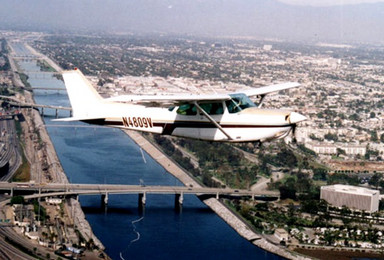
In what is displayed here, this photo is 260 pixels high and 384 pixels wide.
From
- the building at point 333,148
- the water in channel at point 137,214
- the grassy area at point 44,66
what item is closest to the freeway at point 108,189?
the water in channel at point 137,214

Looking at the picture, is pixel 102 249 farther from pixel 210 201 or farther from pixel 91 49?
pixel 91 49

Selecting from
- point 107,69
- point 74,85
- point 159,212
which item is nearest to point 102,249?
point 159,212

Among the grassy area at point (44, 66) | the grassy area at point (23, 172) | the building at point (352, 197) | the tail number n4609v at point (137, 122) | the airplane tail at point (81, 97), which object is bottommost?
the grassy area at point (23, 172)

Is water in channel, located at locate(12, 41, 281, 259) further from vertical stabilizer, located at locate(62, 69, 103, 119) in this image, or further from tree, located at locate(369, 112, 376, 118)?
tree, located at locate(369, 112, 376, 118)

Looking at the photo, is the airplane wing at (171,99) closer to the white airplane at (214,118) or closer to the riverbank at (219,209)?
the white airplane at (214,118)

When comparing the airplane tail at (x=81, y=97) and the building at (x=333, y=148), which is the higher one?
the airplane tail at (x=81, y=97)

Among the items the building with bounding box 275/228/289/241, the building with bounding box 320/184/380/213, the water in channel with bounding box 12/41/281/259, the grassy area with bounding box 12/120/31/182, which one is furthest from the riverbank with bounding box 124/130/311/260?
the grassy area with bounding box 12/120/31/182

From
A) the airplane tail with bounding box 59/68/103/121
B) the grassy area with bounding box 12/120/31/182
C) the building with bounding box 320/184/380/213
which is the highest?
the airplane tail with bounding box 59/68/103/121
